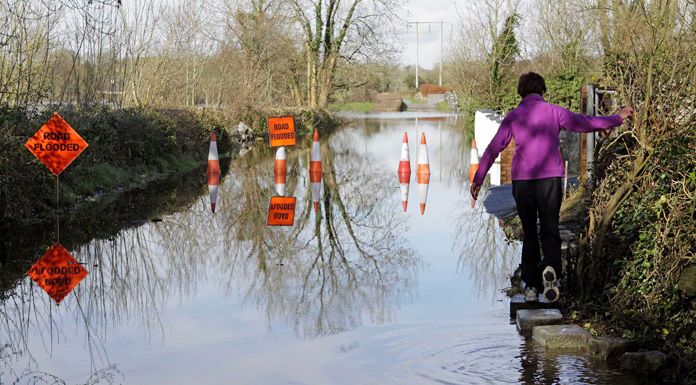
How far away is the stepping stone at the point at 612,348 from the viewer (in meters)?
6.98

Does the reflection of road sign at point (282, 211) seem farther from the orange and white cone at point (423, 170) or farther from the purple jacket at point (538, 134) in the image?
the purple jacket at point (538, 134)

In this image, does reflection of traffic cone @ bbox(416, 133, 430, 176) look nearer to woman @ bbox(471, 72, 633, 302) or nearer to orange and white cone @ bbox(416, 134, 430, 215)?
orange and white cone @ bbox(416, 134, 430, 215)

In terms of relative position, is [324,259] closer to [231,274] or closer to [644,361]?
[231,274]

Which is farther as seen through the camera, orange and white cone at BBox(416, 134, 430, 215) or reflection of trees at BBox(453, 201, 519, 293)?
orange and white cone at BBox(416, 134, 430, 215)

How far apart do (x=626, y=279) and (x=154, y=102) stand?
76.0 feet

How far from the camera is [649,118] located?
26.6 ft

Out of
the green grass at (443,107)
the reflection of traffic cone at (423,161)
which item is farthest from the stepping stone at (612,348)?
the green grass at (443,107)

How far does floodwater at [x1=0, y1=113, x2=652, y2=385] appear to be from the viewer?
680 cm

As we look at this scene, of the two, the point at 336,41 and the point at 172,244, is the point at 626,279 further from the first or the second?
the point at 336,41

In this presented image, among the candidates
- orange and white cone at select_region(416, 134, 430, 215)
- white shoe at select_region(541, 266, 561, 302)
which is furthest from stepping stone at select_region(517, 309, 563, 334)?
orange and white cone at select_region(416, 134, 430, 215)

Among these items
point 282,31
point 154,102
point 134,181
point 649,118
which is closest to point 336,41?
point 282,31

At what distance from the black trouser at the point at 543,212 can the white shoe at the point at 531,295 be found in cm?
16

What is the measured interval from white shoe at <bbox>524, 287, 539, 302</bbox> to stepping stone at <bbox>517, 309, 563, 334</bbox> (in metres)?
0.48

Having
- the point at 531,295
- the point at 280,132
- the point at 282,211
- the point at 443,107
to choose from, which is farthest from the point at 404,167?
the point at 443,107
